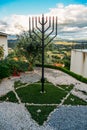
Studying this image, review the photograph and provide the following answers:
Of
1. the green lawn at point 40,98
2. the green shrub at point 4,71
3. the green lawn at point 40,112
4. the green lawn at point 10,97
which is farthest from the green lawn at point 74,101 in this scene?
the green shrub at point 4,71

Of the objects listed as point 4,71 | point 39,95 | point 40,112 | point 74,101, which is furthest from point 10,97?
point 4,71

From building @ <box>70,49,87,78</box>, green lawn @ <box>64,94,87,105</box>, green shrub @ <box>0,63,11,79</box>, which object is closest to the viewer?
green lawn @ <box>64,94,87,105</box>

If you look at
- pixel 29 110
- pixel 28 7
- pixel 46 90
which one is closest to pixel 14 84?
pixel 46 90

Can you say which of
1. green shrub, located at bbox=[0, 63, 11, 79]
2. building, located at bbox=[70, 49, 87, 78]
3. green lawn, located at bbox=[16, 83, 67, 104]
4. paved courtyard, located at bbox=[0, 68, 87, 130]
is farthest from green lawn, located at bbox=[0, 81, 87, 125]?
building, located at bbox=[70, 49, 87, 78]

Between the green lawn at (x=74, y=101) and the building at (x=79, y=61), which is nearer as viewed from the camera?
the green lawn at (x=74, y=101)

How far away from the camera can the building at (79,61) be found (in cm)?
1736

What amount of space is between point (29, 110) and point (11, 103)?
1113mm

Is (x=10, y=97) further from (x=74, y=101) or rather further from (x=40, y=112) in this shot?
(x=74, y=101)

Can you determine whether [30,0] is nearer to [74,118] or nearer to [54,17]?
[54,17]

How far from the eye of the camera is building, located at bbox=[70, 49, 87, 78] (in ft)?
57.0

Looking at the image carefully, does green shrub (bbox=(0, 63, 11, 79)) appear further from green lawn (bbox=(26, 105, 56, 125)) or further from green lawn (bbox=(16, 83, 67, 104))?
green lawn (bbox=(26, 105, 56, 125))

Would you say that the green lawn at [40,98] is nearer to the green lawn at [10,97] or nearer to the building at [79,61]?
the green lawn at [10,97]

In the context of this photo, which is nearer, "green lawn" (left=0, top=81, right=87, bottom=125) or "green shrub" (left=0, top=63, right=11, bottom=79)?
"green lawn" (left=0, top=81, right=87, bottom=125)

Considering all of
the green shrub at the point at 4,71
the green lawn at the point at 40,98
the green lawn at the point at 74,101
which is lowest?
the green lawn at the point at 74,101
